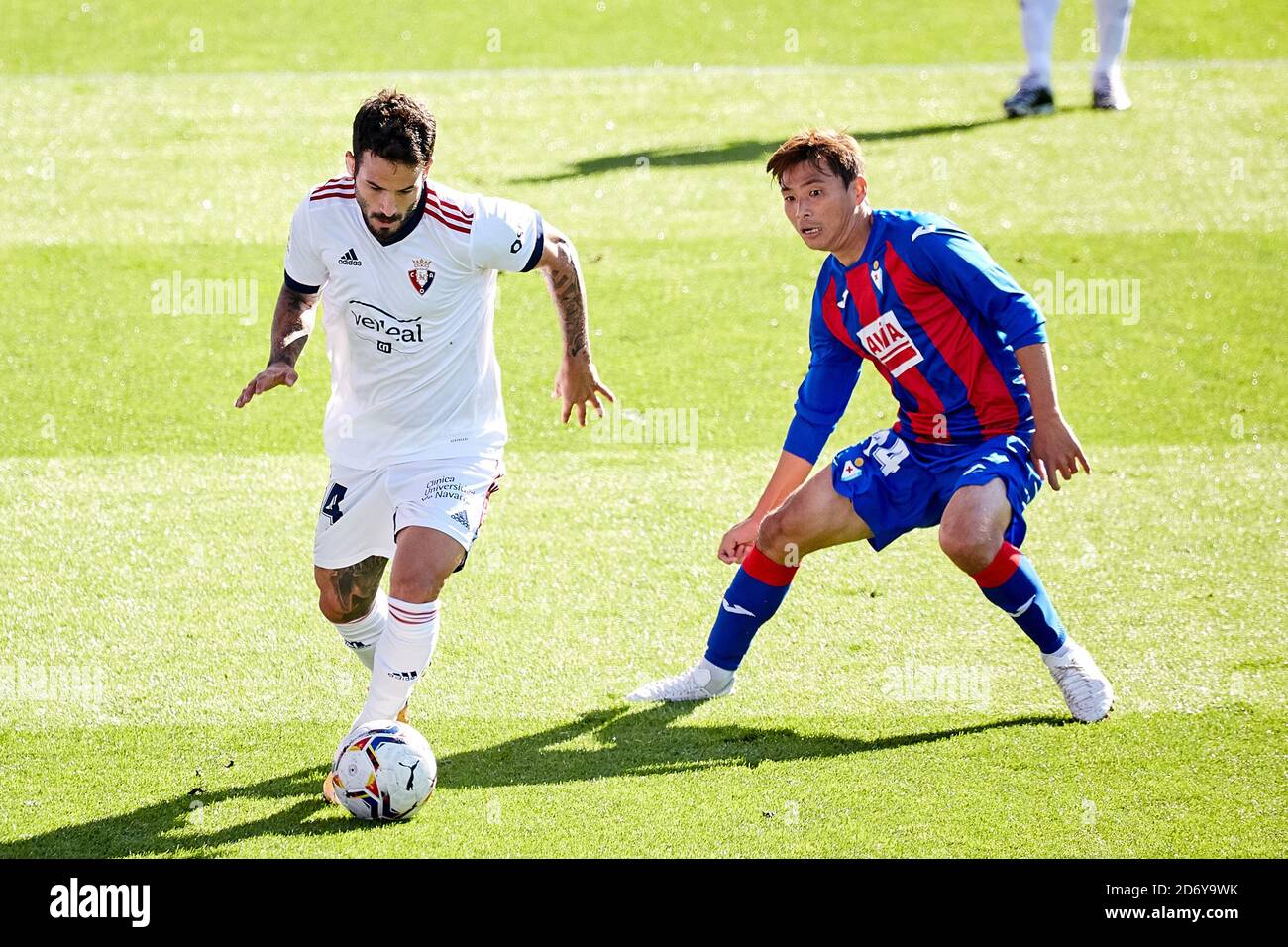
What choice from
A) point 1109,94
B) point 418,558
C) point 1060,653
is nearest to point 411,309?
point 418,558

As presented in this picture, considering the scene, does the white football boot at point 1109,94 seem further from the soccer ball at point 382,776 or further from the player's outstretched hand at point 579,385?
the soccer ball at point 382,776

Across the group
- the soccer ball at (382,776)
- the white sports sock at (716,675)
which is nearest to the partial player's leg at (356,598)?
the soccer ball at (382,776)

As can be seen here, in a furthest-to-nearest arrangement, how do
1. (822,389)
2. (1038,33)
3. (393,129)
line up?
(1038,33) < (822,389) < (393,129)

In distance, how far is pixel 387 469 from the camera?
5199 mm

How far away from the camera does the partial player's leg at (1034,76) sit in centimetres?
1285

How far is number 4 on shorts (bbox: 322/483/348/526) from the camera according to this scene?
5.28m

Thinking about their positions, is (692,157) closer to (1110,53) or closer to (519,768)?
(1110,53)

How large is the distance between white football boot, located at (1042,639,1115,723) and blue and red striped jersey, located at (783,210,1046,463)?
0.86 metres

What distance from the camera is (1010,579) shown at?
533 cm

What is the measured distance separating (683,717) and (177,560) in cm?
270

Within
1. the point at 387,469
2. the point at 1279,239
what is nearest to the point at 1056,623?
the point at 387,469

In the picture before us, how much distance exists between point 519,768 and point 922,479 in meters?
1.78

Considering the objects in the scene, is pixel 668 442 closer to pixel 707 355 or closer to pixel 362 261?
pixel 707 355

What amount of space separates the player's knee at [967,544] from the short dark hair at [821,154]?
1267 mm
